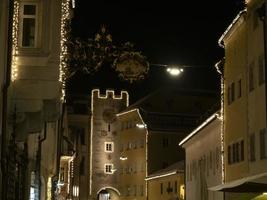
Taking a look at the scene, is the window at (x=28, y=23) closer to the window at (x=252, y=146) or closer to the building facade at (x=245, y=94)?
the building facade at (x=245, y=94)

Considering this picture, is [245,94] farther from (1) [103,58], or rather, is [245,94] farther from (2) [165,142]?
(2) [165,142]

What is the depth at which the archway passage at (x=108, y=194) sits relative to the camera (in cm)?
9300

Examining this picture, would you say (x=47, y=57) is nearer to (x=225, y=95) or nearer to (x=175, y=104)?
(x=225, y=95)

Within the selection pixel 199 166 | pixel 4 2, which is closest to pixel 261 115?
pixel 4 2

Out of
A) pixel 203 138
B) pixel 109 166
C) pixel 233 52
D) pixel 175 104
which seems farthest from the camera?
pixel 109 166

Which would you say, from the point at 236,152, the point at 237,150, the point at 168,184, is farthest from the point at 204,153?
the point at 168,184

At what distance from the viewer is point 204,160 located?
149ft

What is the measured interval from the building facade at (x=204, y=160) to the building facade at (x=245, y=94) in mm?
2192

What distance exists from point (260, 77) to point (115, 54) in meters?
11.7

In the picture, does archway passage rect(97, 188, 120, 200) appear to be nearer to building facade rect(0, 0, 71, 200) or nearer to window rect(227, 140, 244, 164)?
window rect(227, 140, 244, 164)

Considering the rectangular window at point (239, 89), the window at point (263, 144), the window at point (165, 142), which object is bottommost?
the window at point (263, 144)

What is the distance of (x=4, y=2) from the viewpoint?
1658 centimetres

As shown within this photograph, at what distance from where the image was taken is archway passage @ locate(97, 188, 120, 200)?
93.0 meters

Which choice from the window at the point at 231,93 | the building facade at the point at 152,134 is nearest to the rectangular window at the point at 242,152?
the window at the point at 231,93
